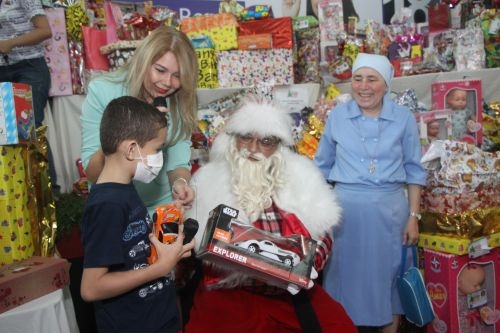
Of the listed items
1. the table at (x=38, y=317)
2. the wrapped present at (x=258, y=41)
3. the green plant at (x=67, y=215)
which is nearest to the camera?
the table at (x=38, y=317)

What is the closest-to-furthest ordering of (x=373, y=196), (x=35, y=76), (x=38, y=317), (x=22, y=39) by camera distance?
(x=38, y=317)
(x=373, y=196)
(x=22, y=39)
(x=35, y=76)

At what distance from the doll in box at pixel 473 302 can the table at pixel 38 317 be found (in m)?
2.14

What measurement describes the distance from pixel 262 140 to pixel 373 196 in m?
0.82

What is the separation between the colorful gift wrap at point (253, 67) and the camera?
3812 mm

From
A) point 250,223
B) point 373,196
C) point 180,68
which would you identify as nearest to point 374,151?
point 373,196

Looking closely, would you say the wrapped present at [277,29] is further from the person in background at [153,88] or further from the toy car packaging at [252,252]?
the toy car packaging at [252,252]

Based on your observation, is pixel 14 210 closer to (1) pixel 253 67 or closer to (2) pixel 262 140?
(2) pixel 262 140

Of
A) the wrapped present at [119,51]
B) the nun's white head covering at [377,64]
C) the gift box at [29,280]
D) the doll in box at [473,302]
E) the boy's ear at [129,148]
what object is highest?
the wrapped present at [119,51]

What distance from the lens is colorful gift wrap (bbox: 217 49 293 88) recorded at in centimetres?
381

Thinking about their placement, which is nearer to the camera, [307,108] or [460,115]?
[460,115]

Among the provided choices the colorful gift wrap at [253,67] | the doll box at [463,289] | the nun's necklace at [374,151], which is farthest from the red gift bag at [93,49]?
the doll box at [463,289]

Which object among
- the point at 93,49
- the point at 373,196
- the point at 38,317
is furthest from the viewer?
the point at 93,49

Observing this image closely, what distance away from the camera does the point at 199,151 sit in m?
3.36

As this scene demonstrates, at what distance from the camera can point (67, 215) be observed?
2920 mm
